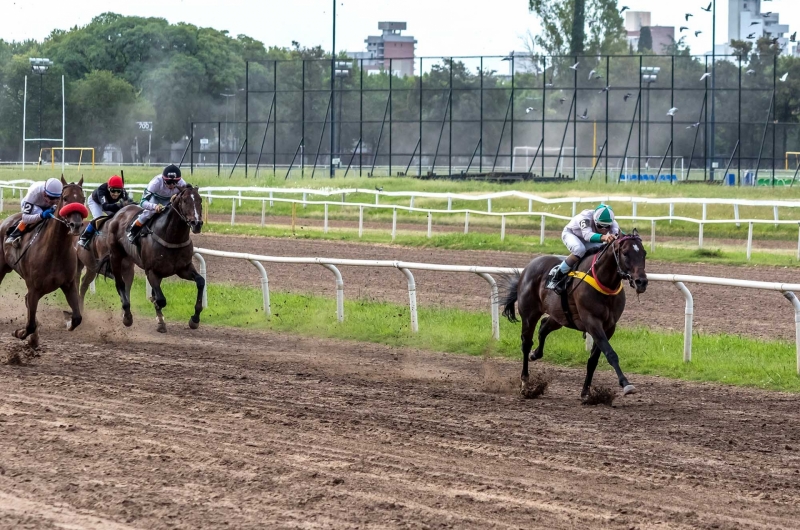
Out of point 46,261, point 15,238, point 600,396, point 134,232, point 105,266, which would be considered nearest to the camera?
point 600,396

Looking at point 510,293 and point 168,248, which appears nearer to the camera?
point 510,293

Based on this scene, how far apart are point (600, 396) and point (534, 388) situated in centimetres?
60

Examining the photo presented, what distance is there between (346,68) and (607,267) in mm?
34224

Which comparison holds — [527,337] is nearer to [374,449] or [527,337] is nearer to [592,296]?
[592,296]

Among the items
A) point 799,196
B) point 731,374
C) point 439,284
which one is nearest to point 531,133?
point 799,196

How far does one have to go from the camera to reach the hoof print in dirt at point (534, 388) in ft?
27.7

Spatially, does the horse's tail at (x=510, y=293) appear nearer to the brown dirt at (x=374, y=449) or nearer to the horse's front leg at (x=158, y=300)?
the brown dirt at (x=374, y=449)

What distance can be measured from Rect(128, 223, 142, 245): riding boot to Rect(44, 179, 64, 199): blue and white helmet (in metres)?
1.70

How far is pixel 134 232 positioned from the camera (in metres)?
12.5

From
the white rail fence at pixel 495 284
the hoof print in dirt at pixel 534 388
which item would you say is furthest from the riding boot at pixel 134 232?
the hoof print in dirt at pixel 534 388

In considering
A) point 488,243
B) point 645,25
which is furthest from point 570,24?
point 645,25

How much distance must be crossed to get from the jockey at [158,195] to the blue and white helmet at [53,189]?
1.59 meters

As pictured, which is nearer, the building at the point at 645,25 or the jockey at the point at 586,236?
the jockey at the point at 586,236

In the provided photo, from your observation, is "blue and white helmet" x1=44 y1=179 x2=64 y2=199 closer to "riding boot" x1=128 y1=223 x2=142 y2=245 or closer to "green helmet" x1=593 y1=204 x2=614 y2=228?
"riding boot" x1=128 y1=223 x2=142 y2=245
